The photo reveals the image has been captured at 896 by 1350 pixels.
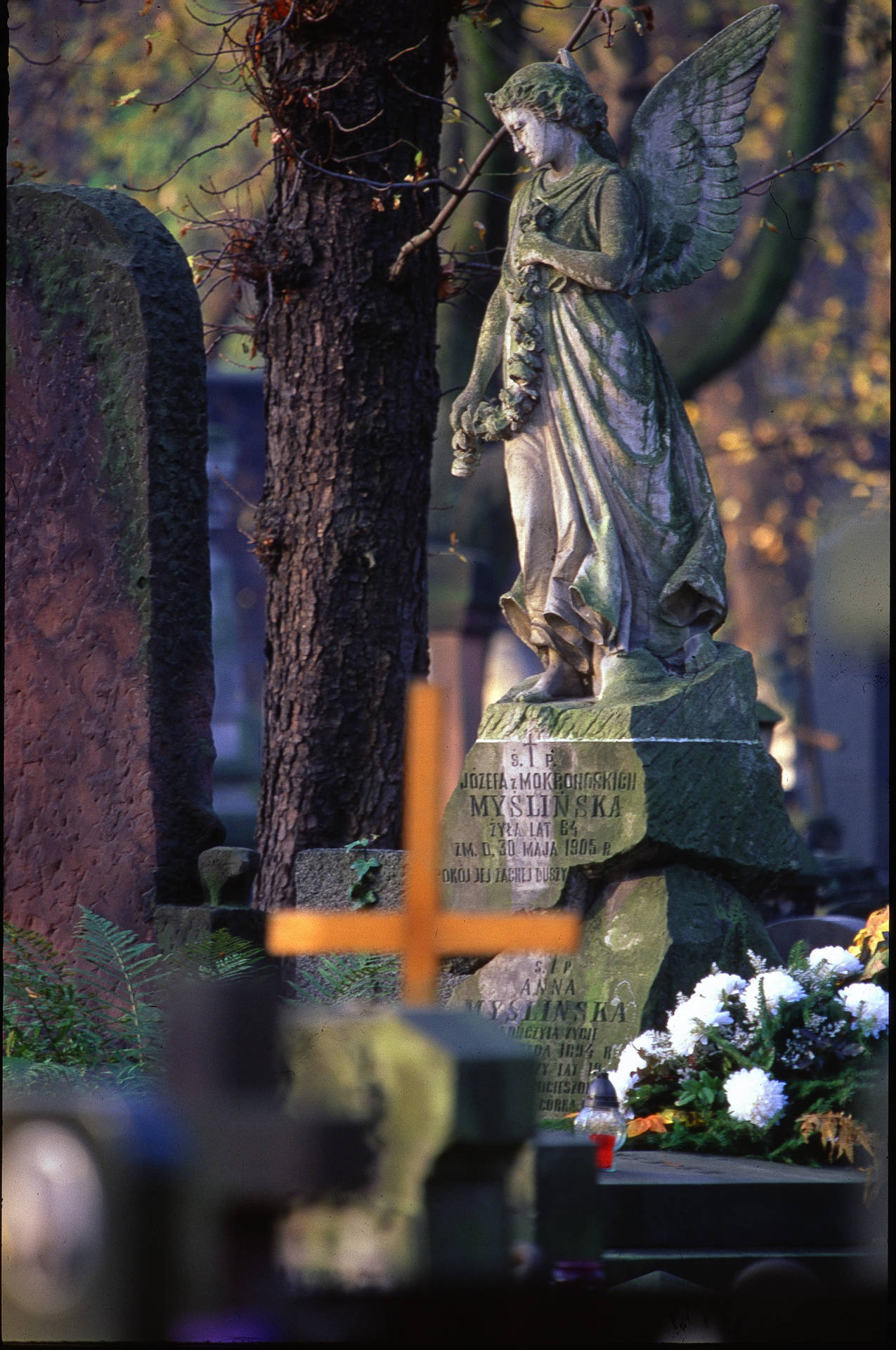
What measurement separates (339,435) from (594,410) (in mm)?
1874

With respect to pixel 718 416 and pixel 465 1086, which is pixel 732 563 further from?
pixel 465 1086

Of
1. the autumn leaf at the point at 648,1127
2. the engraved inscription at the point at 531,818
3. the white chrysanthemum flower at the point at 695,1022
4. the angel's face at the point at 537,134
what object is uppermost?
the angel's face at the point at 537,134

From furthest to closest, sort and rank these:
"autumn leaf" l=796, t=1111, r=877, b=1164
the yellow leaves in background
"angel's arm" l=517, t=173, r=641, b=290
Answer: the yellow leaves in background, "angel's arm" l=517, t=173, r=641, b=290, "autumn leaf" l=796, t=1111, r=877, b=1164

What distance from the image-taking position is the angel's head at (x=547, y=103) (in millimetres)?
6656


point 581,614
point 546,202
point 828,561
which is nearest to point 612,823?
point 581,614

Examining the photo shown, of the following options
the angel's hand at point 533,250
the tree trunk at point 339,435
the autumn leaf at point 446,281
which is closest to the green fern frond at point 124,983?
the tree trunk at point 339,435

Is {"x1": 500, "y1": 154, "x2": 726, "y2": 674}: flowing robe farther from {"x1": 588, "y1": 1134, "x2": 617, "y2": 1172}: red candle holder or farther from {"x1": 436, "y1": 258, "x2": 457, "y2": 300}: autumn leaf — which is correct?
{"x1": 588, "y1": 1134, "x2": 617, "y2": 1172}: red candle holder

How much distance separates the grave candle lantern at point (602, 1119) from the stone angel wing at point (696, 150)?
Answer: 3.38m

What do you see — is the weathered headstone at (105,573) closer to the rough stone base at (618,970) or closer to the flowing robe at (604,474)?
the flowing robe at (604,474)

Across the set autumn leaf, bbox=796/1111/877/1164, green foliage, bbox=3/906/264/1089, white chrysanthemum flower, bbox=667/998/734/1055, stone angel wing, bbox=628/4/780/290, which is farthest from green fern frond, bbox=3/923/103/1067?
stone angel wing, bbox=628/4/780/290

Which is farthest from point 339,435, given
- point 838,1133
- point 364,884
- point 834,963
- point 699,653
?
point 838,1133

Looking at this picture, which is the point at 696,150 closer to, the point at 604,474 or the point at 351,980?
the point at 604,474

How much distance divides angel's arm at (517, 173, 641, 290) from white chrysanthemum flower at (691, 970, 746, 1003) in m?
2.57

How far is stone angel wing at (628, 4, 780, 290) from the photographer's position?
693 centimetres
